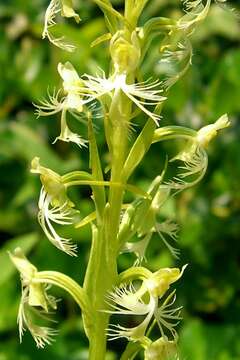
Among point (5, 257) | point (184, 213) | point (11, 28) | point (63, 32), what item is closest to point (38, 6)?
point (11, 28)

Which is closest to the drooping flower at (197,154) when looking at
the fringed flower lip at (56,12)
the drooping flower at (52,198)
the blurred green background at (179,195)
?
the drooping flower at (52,198)

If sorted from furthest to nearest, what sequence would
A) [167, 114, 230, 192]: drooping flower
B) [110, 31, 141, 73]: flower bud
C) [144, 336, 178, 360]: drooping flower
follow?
[167, 114, 230, 192]: drooping flower < [144, 336, 178, 360]: drooping flower < [110, 31, 141, 73]: flower bud

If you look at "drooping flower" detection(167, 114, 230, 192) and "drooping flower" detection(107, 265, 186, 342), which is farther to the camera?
"drooping flower" detection(167, 114, 230, 192)

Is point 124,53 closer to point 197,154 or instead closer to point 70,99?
point 70,99

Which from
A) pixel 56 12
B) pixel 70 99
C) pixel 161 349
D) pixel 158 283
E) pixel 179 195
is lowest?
pixel 179 195

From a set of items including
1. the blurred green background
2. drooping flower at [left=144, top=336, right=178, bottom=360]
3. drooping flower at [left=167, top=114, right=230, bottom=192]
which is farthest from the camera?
the blurred green background

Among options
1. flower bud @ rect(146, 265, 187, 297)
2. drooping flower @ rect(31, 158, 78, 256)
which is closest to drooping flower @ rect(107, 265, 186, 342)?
flower bud @ rect(146, 265, 187, 297)

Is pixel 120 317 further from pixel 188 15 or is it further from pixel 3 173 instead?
pixel 188 15

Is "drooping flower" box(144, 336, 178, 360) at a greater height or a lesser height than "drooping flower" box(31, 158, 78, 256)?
lesser

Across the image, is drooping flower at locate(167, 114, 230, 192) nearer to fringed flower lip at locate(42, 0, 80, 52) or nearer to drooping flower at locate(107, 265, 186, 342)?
drooping flower at locate(107, 265, 186, 342)

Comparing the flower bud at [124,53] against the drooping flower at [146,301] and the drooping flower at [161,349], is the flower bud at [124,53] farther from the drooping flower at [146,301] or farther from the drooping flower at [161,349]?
the drooping flower at [161,349]

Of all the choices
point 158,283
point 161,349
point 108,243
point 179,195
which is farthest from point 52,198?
point 179,195
